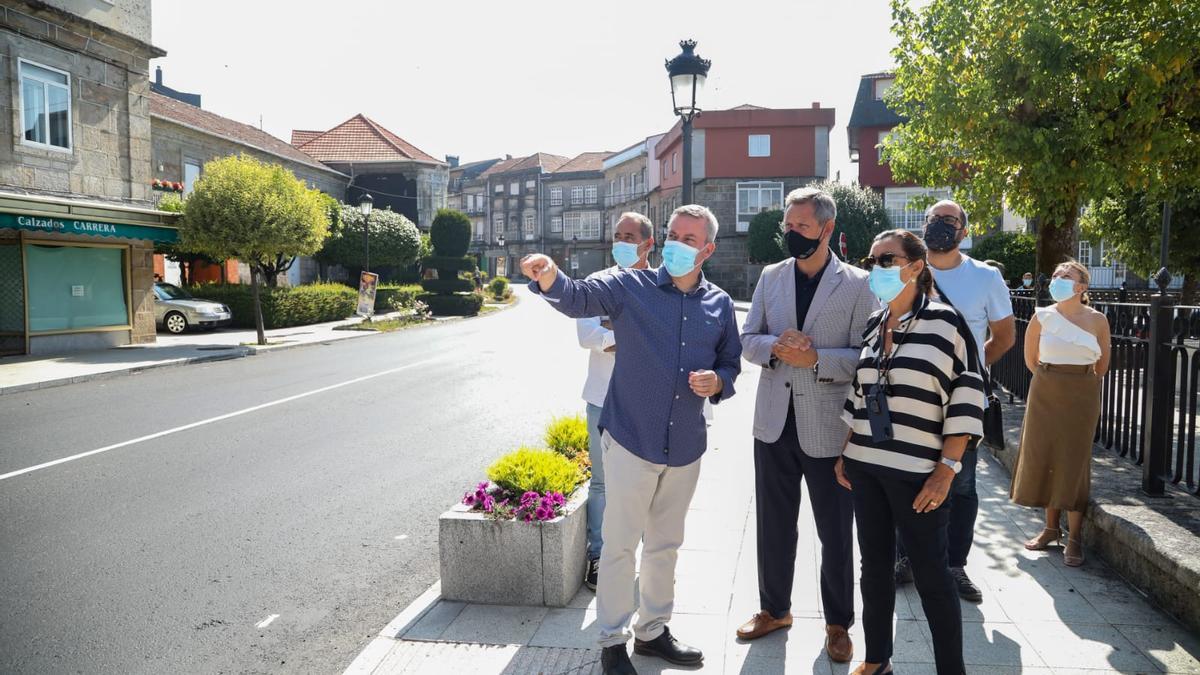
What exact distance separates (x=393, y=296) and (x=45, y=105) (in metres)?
16.5

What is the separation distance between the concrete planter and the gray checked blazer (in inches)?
47.0

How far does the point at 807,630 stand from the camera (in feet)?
12.5

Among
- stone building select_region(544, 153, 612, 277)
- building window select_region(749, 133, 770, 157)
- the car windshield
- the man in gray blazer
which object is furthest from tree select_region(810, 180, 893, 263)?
stone building select_region(544, 153, 612, 277)

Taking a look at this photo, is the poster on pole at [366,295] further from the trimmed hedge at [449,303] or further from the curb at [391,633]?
the curb at [391,633]

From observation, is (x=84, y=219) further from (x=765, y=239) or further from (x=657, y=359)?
(x=765, y=239)

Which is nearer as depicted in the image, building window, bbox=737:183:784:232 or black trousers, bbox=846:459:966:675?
black trousers, bbox=846:459:966:675

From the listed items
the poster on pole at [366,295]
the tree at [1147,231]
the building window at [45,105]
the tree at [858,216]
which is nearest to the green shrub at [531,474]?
the tree at [1147,231]

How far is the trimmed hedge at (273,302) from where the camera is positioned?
83.6 feet

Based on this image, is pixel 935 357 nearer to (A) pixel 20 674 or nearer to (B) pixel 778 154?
(A) pixel 20 674

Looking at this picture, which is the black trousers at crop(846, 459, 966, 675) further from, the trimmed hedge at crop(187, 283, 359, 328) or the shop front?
the trimmed hedge at crop(187, 283, 359, 328)

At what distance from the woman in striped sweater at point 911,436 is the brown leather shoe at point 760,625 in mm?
554

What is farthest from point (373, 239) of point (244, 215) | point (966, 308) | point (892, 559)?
point (892, 559)

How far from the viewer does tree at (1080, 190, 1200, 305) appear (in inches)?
605

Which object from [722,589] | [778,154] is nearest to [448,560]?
[722,589]
